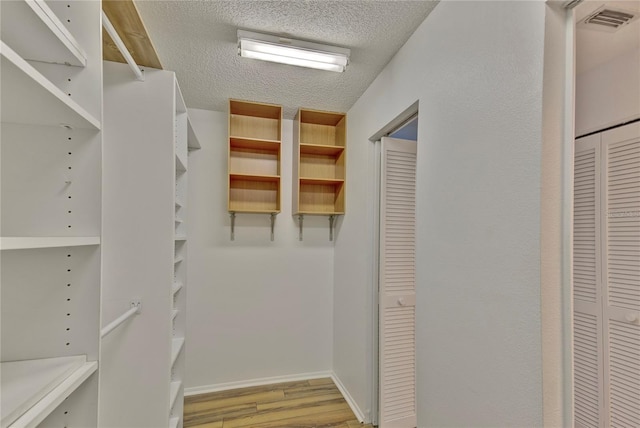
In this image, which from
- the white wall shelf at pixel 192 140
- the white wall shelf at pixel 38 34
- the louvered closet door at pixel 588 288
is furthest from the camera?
the white wall shelf at pixel 192 140

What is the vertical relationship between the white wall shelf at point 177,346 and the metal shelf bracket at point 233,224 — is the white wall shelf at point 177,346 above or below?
below

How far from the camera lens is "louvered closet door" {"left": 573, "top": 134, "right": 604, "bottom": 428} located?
146cm

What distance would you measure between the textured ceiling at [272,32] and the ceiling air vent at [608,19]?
2.24 feet

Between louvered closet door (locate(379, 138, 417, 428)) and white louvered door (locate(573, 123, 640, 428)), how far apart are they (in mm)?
998

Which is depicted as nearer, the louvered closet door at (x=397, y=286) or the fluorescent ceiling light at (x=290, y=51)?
the fluorescent ceiling light at (x=290, y=51)

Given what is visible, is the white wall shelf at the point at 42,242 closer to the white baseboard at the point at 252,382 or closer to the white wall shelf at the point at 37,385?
the white wall shelf at the point at 37,385

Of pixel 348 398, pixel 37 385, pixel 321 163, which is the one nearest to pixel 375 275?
pixel 348 398

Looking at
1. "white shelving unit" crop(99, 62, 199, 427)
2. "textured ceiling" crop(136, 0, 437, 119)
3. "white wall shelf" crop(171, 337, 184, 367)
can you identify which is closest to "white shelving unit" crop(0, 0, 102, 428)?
"white shelving unit" crop(99, 62, 199, 427)

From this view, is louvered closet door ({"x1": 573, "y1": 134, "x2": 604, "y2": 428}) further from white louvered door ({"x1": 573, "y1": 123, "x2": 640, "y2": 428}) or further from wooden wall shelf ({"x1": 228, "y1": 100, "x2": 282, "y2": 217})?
wooden wall shelf ({"x1": 228, "y1": 100, "x2": 282, "y2": 217})

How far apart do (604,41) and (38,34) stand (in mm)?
2019

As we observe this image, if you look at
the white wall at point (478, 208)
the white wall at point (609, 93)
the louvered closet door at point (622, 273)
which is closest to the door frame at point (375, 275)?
the white wall at point (478, 208)

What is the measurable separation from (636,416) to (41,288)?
2329mm

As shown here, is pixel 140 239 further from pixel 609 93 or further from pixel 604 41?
pixel 609 93

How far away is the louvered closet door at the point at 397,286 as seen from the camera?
7.22 ft
